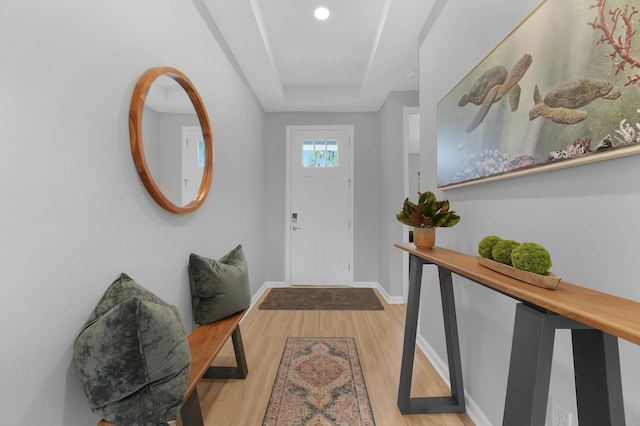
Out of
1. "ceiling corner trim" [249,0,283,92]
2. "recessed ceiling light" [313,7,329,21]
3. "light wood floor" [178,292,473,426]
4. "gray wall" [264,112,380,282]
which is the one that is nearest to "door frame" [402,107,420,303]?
"light wood floor" [178,292,473,426]

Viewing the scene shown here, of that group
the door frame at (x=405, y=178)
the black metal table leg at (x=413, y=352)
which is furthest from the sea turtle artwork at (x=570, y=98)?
the door frame at (x=405, y=178)

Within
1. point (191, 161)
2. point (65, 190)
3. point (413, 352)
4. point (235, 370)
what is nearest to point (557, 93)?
point (413, 352)

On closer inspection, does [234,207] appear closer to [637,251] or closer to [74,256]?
[74,256]

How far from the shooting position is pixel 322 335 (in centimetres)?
249

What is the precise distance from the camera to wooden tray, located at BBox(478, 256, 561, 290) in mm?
713

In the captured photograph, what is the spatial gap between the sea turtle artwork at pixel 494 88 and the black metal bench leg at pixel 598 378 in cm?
90

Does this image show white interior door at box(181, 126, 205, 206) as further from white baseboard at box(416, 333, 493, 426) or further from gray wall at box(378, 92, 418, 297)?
gray wall at box(378, 92, 418, 297)

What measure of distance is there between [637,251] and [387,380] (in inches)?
61.0

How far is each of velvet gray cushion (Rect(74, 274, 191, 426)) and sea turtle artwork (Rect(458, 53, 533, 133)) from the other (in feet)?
5.20

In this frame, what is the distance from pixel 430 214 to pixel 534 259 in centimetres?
79

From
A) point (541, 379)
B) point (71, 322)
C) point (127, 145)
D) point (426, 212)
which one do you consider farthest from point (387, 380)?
point (127, 145)

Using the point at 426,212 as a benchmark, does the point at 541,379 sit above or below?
below

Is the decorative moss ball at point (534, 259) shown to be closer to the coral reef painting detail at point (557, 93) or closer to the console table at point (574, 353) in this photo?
the console table at point (574, 353)

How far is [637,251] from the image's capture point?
2.44ft
